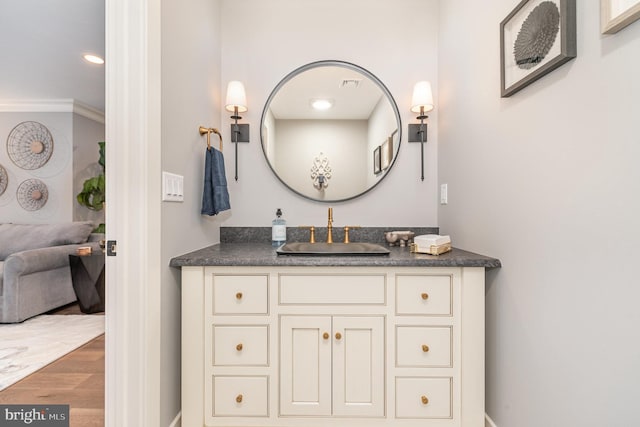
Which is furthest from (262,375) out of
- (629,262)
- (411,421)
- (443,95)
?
(443,95)

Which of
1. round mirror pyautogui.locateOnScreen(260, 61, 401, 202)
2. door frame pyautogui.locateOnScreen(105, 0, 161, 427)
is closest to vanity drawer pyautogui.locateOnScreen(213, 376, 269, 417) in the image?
door frame pyautogui.locateOnScreen(105, 0, 161, 427)

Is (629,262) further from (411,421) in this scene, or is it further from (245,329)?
(245,329)

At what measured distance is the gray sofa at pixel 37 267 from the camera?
8.86ft

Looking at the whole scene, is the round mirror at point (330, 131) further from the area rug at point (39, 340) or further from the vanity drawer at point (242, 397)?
the area rug at point (39, 340)

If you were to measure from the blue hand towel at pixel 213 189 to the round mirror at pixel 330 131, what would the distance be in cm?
43

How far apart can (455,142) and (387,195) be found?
51 cm

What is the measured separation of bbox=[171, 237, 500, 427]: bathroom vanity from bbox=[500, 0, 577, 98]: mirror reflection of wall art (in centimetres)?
74

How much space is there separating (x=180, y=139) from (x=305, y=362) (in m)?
1.16

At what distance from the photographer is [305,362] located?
4.40 ft

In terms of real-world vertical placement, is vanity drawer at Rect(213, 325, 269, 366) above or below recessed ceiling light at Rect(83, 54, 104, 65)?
below

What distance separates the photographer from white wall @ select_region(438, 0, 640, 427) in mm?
762

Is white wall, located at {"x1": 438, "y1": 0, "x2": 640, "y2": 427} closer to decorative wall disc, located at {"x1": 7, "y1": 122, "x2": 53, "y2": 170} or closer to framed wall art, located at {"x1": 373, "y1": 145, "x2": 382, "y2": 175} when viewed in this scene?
framed wall art, located at {"x1": 373, "y1": 145, "x2": 382, "y2": 175}

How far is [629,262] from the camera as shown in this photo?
0.74 metres

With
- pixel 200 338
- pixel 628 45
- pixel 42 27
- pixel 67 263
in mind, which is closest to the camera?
pixel 628 45
